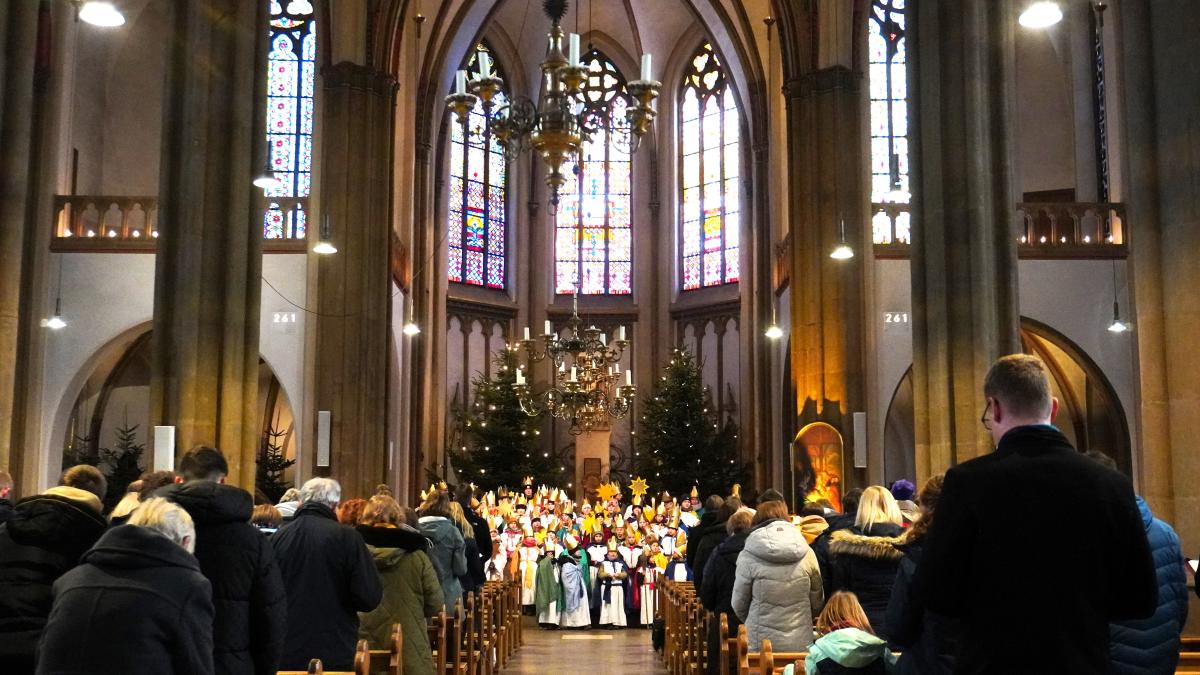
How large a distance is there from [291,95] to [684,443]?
11.9m

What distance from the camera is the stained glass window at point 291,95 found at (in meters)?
25.1

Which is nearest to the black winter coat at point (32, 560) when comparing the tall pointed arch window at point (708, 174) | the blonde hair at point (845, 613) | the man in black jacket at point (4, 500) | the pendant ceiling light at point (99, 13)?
the man in black jacket at point (4, 500)

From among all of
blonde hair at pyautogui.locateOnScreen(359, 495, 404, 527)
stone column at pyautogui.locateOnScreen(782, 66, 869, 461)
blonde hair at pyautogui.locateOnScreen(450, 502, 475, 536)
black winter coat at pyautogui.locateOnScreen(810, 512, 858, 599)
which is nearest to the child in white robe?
stone column at pyautogui.locateOnScreen(782, 66, 869, 461)

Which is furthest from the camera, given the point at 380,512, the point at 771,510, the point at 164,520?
the point at 771,510

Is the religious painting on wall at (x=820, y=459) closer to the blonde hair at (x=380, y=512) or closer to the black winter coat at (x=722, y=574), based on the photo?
the black winter coat at (x=722, y=574)

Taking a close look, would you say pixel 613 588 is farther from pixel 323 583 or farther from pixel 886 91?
pixel 323 583

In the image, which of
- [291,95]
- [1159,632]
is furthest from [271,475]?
[1159,632]

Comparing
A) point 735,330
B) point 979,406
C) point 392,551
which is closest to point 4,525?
point 392,551

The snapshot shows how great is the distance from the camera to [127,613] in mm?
3938

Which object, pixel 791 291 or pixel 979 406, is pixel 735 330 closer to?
pixel 791 291

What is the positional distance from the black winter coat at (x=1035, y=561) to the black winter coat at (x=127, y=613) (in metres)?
2.18

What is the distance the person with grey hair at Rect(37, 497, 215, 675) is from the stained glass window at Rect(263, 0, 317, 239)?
20.9 meters

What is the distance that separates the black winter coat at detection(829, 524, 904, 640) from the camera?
6.07 meters

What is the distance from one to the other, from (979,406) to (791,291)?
1064 centimetres
